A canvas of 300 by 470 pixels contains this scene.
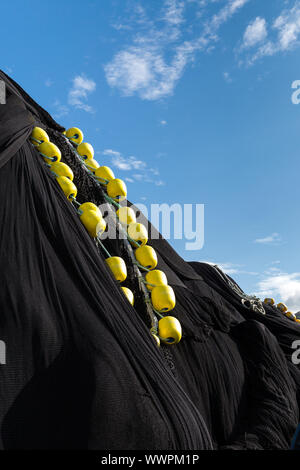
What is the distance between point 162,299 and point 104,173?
1.66 m

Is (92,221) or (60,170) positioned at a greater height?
(60,170)

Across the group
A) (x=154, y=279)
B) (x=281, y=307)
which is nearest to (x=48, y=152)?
(x=154, y=279)

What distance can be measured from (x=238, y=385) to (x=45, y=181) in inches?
103

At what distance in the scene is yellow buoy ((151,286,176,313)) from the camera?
3711mm

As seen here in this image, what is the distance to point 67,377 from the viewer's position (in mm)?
2264

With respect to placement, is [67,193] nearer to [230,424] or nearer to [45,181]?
[45,181]

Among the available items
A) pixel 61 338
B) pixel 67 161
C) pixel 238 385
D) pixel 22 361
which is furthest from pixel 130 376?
pixel 67 161

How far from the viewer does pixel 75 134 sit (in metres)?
4.99

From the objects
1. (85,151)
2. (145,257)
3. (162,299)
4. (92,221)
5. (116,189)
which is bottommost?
(162,299)

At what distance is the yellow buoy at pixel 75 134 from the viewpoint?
4.95 metres

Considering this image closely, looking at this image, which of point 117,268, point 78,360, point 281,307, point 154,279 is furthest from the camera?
point 281,307

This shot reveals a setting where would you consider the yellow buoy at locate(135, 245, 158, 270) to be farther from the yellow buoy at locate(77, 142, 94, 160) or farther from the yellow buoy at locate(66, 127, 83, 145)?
the yellow buoy at locate(66, 127, 83, 145)

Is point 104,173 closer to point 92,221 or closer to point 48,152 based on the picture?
point 48,152

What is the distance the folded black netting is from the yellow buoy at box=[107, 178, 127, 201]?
1.26 m
